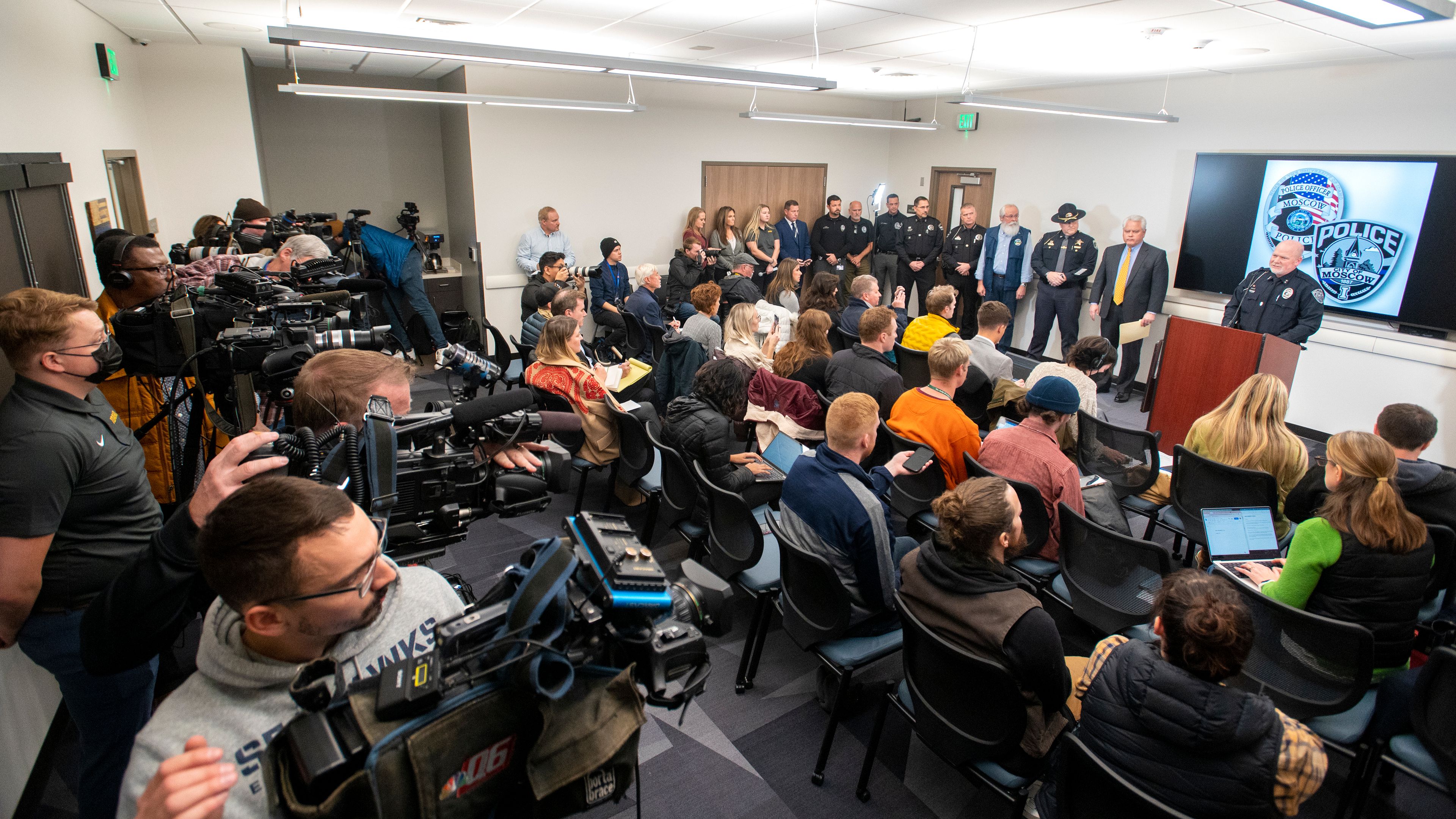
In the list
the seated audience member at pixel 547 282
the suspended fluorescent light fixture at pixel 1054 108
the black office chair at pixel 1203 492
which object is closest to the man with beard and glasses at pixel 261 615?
the black office chair at pixel 1203 492

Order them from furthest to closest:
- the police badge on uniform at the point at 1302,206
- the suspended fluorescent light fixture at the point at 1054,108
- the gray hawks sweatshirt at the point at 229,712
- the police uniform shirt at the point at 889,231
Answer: the police uniform shirt at the point at 889,231 < the police badge on uniform at the point at 1302,206 < the suspended fluorescent light fixture at the point at 1054,108 < the gray hawks sweatshirt at the point at 229,712

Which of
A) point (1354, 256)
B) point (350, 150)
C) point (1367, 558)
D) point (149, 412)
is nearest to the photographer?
point (1367, 558)

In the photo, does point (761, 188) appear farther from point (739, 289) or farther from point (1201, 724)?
point (1201, 724)

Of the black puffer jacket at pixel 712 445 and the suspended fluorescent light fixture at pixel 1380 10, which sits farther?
the black puffer jacket at pixel 712 445

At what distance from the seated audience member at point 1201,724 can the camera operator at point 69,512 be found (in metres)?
2.39

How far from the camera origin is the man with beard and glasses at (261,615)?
98 centimetres

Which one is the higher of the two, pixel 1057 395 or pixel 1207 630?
pixel 1057 395

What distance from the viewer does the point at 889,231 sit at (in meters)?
9.41

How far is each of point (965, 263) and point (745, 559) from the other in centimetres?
685

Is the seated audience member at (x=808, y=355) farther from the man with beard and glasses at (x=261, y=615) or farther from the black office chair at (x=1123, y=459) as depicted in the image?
the man with beard and glasses at (x=261, y=615)

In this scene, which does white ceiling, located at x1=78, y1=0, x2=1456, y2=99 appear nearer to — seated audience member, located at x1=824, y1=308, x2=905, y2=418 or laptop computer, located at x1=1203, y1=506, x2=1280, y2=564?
seated audience member, located at x1=824, y1=308, x2=905, y2=418

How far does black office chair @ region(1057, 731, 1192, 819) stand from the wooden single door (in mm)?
7936

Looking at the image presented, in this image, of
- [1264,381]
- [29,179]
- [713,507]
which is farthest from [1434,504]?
[29,179]

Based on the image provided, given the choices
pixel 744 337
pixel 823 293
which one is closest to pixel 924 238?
pixel 823 293
